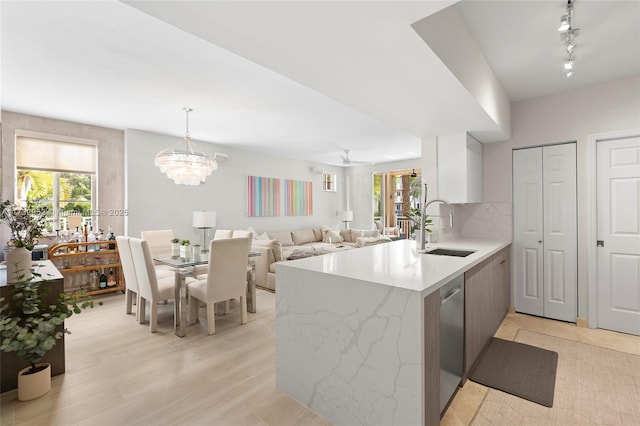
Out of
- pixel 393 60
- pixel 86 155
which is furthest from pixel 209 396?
pixel 86 155

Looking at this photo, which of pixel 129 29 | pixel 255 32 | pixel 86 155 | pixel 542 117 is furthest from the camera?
pixel 86 155

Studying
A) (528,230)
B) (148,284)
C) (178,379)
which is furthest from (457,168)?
(148,284)

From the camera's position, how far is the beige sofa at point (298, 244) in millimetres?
4684

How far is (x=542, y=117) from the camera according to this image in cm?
336

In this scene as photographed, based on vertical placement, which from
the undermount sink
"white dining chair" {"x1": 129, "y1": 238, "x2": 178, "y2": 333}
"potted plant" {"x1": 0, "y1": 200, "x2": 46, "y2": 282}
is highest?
"potted plant" {"x1": 0, "y1": 200, "x2": 46, "y2": 282}

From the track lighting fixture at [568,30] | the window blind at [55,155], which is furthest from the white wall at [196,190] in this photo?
the track lighting fixture at [568,30]

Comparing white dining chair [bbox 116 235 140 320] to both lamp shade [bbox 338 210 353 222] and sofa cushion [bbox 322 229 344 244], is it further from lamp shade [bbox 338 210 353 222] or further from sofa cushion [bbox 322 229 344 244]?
lamp shade [bbox 338 210 353 222]

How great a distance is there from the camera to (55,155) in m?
4.25

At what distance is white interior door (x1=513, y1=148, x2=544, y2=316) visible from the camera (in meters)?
3.40

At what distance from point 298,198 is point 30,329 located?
587 cm

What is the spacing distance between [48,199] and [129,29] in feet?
11.3

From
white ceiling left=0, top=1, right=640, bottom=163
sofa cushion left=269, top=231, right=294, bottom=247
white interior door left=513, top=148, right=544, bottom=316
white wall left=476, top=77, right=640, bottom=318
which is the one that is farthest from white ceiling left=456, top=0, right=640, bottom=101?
sofa cushion left=269, top=231, right=294, bottom=247

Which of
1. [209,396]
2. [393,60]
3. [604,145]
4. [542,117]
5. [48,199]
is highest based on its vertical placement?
[542,117]

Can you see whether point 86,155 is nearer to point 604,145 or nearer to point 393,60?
point 393,60
